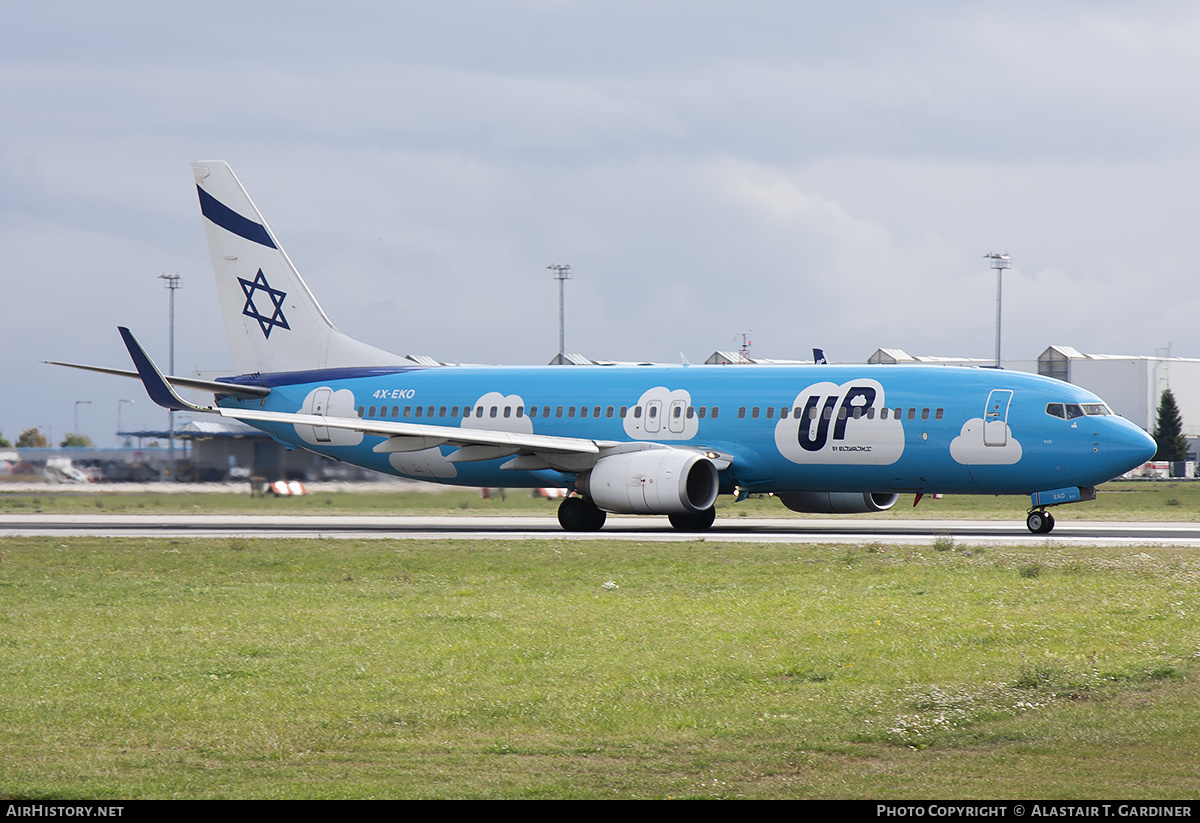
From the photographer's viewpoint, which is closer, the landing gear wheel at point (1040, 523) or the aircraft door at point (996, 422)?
the aircraft door at point (996, 422)

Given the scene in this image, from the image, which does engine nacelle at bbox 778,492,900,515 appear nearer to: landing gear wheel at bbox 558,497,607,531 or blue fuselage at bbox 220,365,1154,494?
blue fuselage at bbox 220,365,1154,494

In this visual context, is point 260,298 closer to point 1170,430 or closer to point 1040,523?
point 1040,523

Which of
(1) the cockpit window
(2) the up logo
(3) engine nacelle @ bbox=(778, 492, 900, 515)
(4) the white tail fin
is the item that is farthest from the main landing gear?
(4) the white tail fin

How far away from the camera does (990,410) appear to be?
31547 mm

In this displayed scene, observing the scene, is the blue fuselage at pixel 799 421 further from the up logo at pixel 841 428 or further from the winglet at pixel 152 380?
the winglet at pixel 152 380

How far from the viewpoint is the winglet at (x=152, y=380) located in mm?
34281

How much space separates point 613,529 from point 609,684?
2344 cm

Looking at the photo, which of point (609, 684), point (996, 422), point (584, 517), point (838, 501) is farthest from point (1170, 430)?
point (609, 684)

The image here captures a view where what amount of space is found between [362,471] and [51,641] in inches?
1052

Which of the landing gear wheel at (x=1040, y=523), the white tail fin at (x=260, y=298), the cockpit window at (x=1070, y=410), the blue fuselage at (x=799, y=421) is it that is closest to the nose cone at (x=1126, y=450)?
the blue fuselage at (x=799, y=421)

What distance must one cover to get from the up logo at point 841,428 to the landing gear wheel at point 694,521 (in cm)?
265

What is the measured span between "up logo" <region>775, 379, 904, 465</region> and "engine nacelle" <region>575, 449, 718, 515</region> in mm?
2071

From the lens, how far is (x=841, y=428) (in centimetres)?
3262

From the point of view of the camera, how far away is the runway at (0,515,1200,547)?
30.1 m
